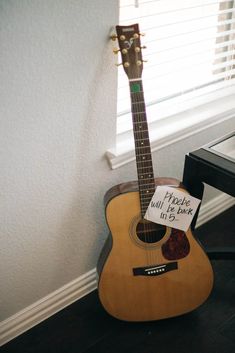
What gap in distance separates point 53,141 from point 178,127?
0.55 meters

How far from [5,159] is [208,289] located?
33.2 inches

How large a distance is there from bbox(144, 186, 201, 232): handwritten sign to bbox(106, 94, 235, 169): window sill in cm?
20

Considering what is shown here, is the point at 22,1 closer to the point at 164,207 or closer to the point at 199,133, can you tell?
the point at 164,207

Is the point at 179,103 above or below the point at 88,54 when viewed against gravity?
below

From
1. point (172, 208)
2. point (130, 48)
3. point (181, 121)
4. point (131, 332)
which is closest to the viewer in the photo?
point (130, 48)

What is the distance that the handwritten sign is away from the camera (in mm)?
1137

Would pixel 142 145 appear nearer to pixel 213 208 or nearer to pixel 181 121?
pixel 181 121

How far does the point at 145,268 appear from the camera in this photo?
1.20 meters

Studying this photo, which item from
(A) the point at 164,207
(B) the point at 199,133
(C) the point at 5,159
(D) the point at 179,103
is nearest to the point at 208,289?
(A) the point at 164,207

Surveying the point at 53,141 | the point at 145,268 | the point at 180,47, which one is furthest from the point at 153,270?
the point at 180,47

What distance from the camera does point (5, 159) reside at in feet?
3.29

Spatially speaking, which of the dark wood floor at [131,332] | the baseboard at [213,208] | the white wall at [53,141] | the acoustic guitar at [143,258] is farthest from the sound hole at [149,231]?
the baseboard at [213,208]

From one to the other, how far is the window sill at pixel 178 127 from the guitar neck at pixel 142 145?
0.47 feet

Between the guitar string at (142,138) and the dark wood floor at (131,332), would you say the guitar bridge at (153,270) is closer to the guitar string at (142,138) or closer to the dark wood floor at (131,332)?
the guitar string at (142,138)
